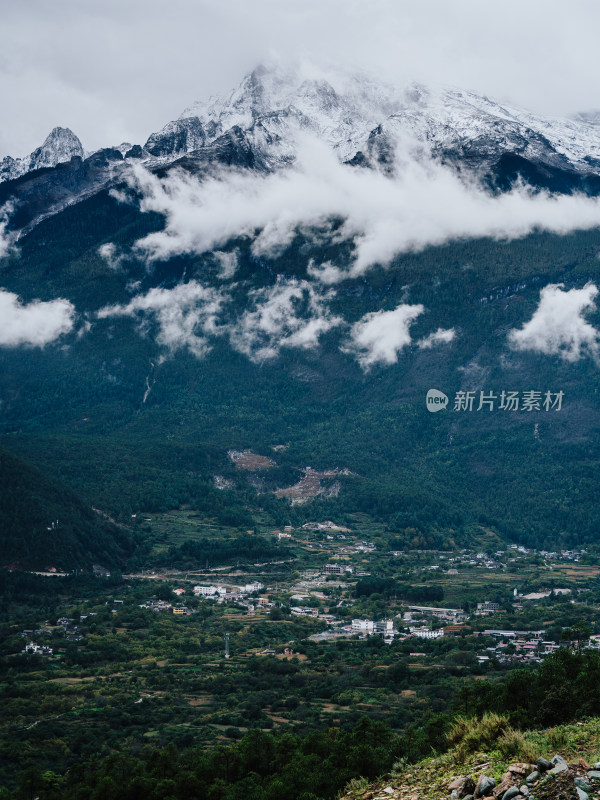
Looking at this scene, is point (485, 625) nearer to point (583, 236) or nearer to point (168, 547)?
point (168, 547)

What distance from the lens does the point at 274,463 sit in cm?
11556

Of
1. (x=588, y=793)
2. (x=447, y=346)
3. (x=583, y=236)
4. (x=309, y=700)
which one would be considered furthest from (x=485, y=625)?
(x=583, y=236)

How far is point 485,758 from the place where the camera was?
1606 centimetres

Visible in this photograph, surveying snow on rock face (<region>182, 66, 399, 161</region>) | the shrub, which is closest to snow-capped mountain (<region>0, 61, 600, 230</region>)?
snow on rock face (<region>182, 66, 399, 161</region>)

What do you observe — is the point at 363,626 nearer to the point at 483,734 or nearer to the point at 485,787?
the point at 483,734

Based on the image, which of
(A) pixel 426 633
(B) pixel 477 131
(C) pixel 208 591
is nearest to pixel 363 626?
(A) pixel 426 633

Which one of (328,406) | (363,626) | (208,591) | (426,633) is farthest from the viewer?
(328,406)

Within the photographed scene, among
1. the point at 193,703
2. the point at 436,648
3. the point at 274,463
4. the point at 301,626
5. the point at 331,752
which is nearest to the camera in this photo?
the point at 331,752

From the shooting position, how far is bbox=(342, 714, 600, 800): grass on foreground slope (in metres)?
14.9

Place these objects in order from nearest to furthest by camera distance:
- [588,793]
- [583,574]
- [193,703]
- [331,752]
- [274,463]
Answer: [588,793] < [331,752] < [193,703] < [583,574] < [274,463]


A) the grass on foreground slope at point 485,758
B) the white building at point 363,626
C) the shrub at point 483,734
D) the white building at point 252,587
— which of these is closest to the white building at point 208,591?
the white building at point 252,587

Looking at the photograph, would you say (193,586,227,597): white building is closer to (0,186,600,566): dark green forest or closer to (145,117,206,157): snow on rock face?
(0,186,600,566): dark green forest

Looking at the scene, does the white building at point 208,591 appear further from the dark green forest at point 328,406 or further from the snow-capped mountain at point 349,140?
the snow-capped mountain at point 349,140

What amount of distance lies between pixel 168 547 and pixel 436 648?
3900 centimetres
